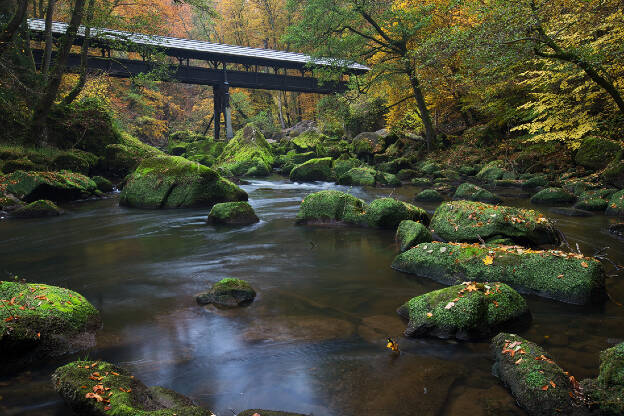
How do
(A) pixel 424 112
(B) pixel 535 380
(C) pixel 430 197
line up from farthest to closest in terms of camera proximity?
(A) pixel 424 112 → (C) pixel 430 197 → (B) pixel 535 380

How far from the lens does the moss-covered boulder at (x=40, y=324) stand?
3.12 meters

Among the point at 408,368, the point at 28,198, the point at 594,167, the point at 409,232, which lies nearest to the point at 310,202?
the point at 409,232

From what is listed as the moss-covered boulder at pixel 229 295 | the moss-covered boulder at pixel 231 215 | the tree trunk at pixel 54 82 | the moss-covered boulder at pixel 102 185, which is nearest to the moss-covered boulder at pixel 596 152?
the moss-covered boulder at pixel 231 215

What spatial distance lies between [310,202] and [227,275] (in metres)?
3.42

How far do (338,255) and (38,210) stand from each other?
761 cm

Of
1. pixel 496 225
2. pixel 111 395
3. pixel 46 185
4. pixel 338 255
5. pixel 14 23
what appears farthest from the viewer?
pixel 14 23

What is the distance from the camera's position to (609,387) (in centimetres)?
255

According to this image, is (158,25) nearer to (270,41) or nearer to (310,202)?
(310,202)

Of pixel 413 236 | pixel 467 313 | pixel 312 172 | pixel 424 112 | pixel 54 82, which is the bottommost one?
pixel 467 313

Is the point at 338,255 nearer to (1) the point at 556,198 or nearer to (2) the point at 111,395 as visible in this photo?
(2) the point at 111,395

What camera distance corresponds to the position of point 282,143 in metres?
25.0

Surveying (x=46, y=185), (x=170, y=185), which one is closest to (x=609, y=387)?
(x=170, y=185)

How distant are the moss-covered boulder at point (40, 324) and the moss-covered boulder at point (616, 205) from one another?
32.5 ft

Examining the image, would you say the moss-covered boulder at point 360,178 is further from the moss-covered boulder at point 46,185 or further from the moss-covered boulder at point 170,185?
the moss-covered boulder at point 46,185
